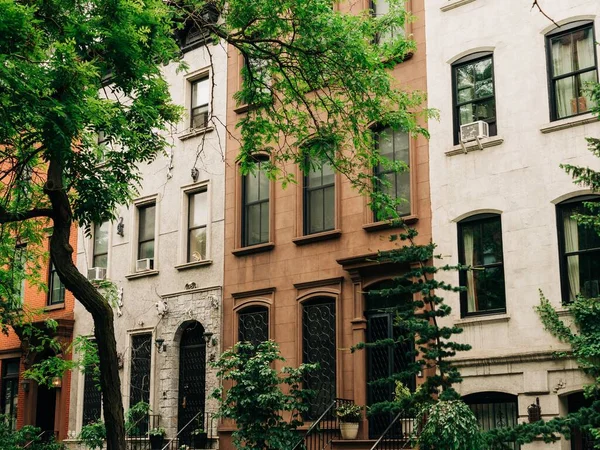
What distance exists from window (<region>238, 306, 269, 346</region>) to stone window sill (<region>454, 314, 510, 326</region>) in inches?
235

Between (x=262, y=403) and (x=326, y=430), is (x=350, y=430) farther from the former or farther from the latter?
(x=262, y=403)

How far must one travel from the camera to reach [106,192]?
1505 centimetres

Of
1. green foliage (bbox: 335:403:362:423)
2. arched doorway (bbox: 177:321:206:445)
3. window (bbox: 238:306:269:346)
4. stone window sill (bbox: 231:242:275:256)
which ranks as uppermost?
stone window sill (bbox: 231:242:275:256)

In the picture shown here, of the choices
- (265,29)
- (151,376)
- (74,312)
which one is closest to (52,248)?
(265,29)

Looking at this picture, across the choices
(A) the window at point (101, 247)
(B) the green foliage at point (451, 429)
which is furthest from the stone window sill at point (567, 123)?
(A) the window at point (101, 247)

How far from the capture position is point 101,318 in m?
13.6

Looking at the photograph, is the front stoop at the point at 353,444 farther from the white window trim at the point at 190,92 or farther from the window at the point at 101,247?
the window at the point at 101,247

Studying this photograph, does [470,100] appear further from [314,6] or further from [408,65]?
[314,6]

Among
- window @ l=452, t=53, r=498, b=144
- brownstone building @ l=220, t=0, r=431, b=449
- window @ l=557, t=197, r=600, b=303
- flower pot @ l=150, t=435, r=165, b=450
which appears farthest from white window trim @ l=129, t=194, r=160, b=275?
window @ l=557, t=197, r=600, b=303

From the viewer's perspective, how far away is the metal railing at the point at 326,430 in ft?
65.8

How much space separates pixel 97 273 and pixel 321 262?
351 inches

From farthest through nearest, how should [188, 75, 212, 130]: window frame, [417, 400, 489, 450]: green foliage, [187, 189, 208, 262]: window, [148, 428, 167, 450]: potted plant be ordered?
[188, 75, 212, 130]: window frame → [187, 189, 208, 262]: window → [148, 428, 167, 450]: potted plant → [417, 400, 489, 450]: green foliage

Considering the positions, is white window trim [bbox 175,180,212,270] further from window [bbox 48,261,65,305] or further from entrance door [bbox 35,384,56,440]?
entrance door [bbox 35,384,56,440]

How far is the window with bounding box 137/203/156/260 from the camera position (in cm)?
2680
